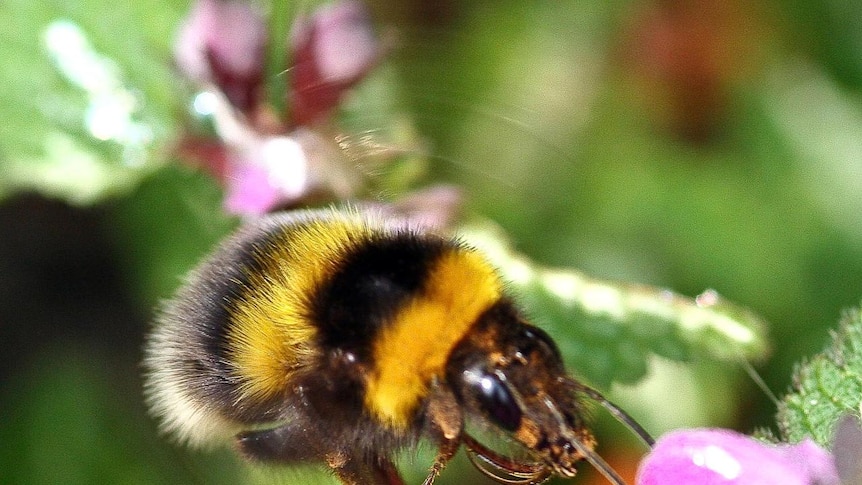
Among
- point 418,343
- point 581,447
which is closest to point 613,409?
point 581,447

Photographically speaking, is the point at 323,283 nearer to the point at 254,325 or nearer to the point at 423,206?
the point at 254,325

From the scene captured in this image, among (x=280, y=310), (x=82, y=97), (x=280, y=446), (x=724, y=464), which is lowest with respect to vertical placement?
(x=82, y=97)

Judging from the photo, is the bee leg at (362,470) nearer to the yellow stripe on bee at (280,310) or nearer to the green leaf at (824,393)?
the yellow stripe on bee at (280,310)

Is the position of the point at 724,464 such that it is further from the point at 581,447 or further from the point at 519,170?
the point at 519,170

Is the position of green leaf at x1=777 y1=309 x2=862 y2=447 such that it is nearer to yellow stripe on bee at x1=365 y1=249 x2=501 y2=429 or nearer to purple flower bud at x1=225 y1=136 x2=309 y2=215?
yellow stripe on bee at x1=365 y1=249 x2=501 y2=429

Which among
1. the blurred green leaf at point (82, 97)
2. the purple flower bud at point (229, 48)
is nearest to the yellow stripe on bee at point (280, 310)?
the purple flower bud at point (229, 48)

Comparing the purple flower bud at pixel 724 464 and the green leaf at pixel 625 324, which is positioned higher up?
the purple flower bud at pixel 724 464
